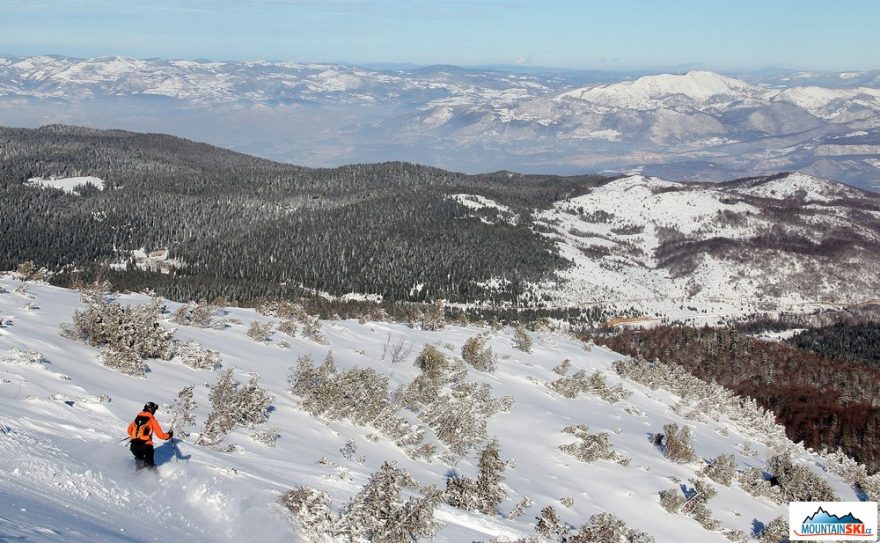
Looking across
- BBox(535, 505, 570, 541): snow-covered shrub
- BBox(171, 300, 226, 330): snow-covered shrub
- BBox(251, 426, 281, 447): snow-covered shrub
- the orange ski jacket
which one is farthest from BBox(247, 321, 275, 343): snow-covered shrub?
BBox(535, 505, 570, 541): snow-covered shrub

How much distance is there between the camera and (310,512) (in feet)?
52.0

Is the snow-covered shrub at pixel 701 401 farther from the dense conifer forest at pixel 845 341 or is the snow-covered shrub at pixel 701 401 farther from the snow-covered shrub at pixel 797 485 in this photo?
the dense conifer forest at pixel 845 341

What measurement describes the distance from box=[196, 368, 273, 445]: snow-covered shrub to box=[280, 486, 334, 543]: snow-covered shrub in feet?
15.6

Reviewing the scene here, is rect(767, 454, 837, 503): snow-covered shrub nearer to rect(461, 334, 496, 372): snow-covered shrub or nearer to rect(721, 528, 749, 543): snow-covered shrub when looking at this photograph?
rect(721, 528, 749, 543): snow-covered shrub

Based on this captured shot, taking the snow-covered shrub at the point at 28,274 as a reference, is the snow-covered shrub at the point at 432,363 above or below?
below

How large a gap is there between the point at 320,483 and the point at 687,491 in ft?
58.0

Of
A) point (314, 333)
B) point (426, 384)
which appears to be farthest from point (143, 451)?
point (314, 333)

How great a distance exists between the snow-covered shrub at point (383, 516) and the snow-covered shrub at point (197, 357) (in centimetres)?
1361

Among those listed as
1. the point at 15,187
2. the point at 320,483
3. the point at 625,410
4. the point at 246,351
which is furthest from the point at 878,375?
the point at 15,187

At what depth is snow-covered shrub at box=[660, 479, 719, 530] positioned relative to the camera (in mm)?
26031

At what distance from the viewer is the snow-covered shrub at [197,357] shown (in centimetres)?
2777

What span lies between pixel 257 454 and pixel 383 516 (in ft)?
18.8

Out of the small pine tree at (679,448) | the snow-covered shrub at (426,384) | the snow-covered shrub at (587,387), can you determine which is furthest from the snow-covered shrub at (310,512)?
the snow-covered shrub at (587,387)

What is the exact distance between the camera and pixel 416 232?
167125 mm
